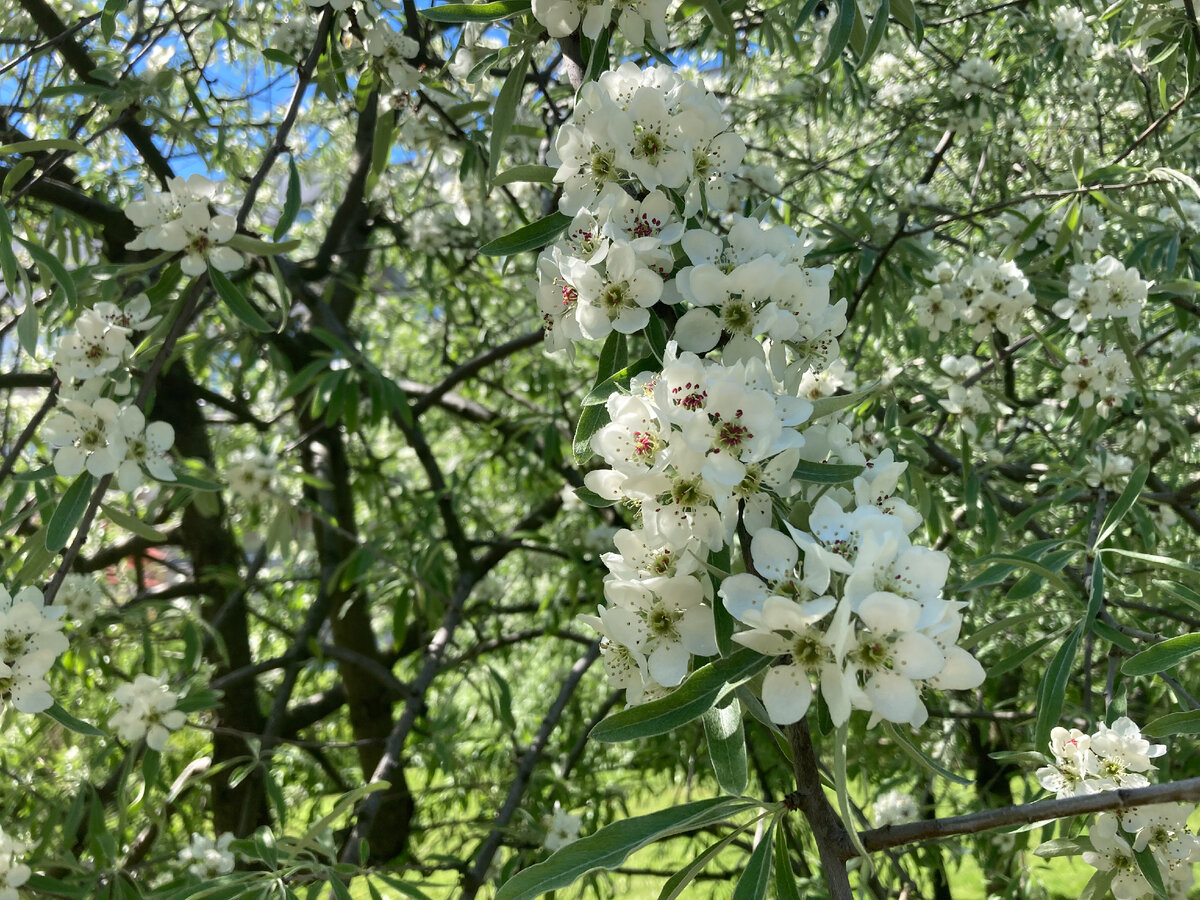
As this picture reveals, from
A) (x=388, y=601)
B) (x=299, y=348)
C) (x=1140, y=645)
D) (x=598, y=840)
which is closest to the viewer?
(x=598, y=840)

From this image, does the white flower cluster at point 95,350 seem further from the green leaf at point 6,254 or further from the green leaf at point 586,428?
→ the green leaf at point 586,428

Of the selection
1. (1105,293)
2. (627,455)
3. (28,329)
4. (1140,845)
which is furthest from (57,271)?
(1105,293)

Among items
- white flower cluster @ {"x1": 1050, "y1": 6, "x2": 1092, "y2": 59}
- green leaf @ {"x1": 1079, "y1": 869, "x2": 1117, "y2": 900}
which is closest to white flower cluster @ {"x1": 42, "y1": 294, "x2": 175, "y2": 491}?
green leaf @ {"x1": 1079, "y1": 869, "x2": 1117, "y2": 900}

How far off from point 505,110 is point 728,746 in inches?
32.0

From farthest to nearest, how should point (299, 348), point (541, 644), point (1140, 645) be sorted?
point (541, 644) → point (299, 348) → point (1140, 645)

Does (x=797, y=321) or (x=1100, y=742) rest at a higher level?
(x=797, y=321)

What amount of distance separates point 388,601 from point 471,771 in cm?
60

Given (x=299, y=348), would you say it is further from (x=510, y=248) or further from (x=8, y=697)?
(x=510, y=248)

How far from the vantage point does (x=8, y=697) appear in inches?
49.7

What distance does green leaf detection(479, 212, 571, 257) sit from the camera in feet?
3.55

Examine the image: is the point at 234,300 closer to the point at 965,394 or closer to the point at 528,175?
the point at 528,175

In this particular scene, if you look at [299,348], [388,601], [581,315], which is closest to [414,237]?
[299,348]

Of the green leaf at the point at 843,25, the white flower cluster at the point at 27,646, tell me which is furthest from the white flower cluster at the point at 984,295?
the white flower cluster at the point at 27,646

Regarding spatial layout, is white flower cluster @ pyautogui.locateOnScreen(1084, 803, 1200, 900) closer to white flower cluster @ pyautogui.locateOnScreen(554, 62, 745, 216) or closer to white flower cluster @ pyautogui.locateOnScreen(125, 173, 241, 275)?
white flower cluster @ pyautogui.locateOnScreen(554, 62, 745, 216)
